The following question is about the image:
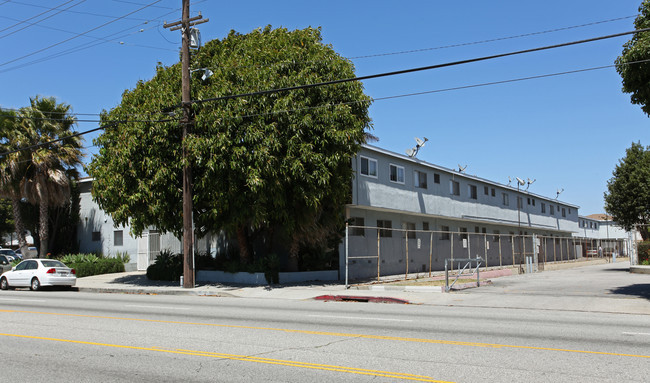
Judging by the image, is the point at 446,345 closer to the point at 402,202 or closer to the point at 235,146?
the point at 235,146

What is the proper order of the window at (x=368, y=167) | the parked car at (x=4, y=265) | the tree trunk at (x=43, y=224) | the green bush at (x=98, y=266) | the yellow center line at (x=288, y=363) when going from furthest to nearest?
the tree trunk at (x=43, y=224)
the green bush at (x=98, y=266)
the parked car at (x=4, y=265)
the window at (x=368, y=167)
the yellow center line at (x=288, y=363)

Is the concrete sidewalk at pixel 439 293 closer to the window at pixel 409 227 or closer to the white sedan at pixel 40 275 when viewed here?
the white sedan at pixel 40 275

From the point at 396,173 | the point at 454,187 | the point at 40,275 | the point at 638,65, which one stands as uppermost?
the point at 638,65

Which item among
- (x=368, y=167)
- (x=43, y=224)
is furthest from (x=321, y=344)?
(x=43, y=224)

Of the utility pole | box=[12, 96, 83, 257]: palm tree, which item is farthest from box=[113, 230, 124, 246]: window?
the utility pole

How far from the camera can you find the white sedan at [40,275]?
78.8 ft

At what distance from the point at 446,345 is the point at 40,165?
30.6m

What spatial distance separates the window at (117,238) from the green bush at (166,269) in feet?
28.4

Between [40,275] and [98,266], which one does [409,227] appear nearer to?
[98,266]

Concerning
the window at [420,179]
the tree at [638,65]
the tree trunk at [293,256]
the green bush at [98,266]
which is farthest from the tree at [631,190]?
the green bush at [98,266]

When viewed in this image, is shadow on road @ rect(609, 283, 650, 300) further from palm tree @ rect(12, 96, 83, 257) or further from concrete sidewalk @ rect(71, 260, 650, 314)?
palm tree @ rect(12, 96, 83, 257)

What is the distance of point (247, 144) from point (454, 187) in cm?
2007

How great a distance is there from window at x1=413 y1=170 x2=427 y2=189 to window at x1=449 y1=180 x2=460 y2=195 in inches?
143

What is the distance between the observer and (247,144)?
21.2 m
